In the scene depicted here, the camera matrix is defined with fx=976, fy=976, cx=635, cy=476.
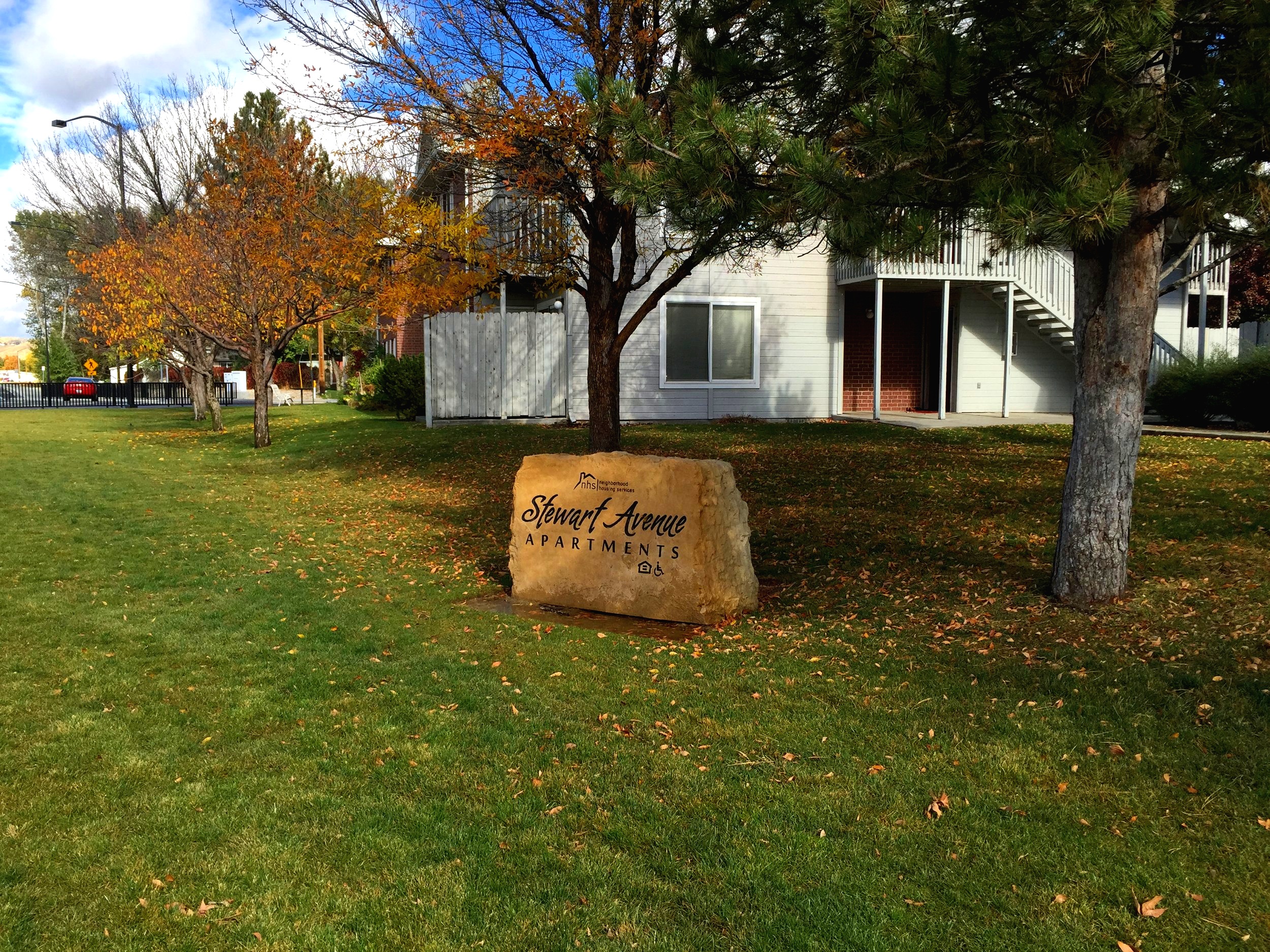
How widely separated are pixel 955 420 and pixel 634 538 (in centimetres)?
1362

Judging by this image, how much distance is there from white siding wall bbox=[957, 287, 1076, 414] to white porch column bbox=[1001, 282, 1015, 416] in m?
0.74

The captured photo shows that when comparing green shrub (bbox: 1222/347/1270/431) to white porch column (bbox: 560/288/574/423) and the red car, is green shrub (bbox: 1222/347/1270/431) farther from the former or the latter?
the red car

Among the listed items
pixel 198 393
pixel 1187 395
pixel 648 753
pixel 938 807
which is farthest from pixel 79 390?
pixel 938 807

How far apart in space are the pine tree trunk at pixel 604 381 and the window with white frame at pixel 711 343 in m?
8.12

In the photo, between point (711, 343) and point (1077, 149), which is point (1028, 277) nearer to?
point (711, 343)

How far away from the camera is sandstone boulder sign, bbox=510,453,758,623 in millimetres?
6699

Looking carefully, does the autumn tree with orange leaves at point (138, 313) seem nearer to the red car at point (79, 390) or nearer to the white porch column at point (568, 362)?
the white porch column at point (568, 362)

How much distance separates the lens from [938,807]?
3873 millimetres

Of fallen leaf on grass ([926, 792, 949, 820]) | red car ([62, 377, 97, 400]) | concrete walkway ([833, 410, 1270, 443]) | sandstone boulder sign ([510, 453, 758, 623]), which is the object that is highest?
red car ([62, 377, 97, 400])

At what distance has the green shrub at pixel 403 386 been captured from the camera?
23.6 m

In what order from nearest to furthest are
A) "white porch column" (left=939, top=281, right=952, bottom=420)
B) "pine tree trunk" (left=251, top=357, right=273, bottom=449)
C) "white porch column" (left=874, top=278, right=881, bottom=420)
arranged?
"white porch column" (left=939, top=281, right=952, bottom=420) < "pine tree trunk" (left=251, top=357, right=273, bottom=449) < "white porch column" (left=874, top=278, right=881, bottom=420)

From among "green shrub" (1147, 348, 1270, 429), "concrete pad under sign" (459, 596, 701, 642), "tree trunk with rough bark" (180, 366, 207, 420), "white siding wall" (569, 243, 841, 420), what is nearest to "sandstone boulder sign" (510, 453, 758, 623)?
"concrete pad under sign" (459, 596, 701, 642)

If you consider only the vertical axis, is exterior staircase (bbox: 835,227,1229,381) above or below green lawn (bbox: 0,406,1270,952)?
above

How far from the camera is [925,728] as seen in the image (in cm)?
470
